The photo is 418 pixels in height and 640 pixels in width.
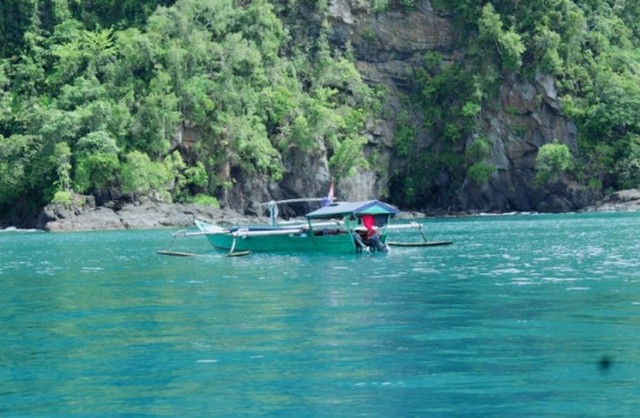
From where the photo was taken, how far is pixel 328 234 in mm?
41312

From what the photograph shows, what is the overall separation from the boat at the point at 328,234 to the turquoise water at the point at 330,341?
26.0 ft

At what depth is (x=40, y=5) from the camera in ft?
310

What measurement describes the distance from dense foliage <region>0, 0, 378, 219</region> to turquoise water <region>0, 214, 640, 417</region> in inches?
1909

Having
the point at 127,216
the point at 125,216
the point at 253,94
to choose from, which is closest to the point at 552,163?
the point at 253,94

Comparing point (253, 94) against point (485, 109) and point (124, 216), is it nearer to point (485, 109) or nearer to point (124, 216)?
point (124, 216)

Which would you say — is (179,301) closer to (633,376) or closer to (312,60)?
(633,376)

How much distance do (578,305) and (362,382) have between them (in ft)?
28.4

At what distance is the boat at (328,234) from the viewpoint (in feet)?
132

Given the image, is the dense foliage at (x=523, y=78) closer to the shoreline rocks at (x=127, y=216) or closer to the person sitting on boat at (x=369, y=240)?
the shoreline rocks at (x=127, y=216)

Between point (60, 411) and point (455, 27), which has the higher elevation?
point (455, 27)

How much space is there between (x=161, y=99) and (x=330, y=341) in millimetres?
67198

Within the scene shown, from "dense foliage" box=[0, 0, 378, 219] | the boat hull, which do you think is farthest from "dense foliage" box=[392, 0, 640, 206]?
the boat hull

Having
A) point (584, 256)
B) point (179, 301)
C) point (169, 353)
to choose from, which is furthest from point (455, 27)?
point (169, 353)

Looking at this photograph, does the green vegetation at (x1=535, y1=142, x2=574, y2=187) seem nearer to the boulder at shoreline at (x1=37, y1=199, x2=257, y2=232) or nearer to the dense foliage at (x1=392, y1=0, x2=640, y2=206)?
the dense foliage at (x1=392, y1=0, x2=640, y2=206)
